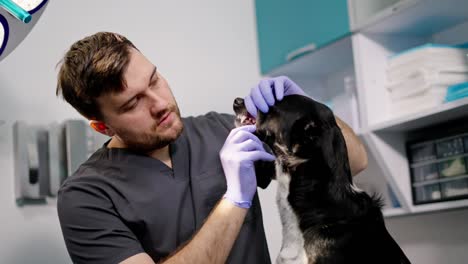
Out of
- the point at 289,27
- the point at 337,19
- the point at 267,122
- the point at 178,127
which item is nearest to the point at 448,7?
the point at 337,19

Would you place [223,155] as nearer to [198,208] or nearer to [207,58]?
[198,208]

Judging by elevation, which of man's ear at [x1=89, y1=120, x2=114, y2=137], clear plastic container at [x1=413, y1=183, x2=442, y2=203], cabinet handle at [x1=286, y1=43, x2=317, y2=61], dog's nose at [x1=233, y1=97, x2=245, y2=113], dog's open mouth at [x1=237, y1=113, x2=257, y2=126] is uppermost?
cabinet handle at [x1=286, y1=43, x2=317, y2=61]

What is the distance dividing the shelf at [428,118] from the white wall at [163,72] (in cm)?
40

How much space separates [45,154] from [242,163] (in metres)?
1.09

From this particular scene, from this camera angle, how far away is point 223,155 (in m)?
1.50

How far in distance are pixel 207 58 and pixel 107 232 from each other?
143 centimetres

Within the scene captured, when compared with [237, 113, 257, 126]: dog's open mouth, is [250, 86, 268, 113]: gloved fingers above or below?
above

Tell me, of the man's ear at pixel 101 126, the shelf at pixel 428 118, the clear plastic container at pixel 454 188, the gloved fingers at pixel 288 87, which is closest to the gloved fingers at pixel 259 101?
the gloved fingers at pixel 288 87

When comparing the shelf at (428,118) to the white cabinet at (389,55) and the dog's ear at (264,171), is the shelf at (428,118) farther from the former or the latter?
the dog's ear at (264,171)

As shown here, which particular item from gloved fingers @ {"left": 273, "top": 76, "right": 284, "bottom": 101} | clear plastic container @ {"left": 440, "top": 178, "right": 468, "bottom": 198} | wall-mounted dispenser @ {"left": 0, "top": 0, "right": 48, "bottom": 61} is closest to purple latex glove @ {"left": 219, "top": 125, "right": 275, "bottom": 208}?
gloved fingers @ {"left": 273, "top": 76, "right": 284, "bottom": 101}

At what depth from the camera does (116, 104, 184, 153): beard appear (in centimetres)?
159

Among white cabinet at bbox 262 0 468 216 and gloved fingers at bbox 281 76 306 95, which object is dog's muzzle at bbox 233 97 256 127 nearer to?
gloved fingers at bbox 281 76 306 95

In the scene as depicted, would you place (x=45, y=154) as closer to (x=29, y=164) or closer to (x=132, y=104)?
(x=29, y=164)

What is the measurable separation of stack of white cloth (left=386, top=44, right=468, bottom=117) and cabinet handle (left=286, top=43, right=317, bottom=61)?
447mm
